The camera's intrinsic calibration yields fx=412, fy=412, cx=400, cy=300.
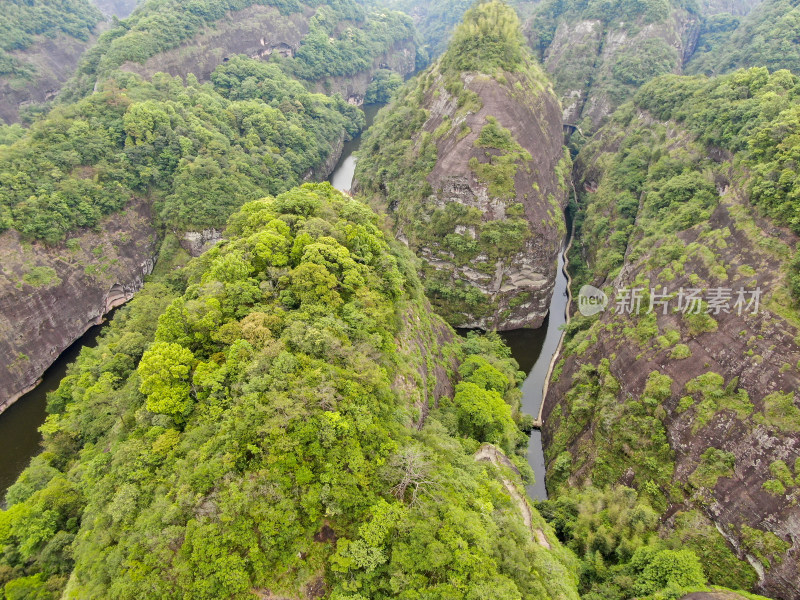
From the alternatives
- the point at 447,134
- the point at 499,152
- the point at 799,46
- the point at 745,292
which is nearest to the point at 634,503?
the point at 745,292

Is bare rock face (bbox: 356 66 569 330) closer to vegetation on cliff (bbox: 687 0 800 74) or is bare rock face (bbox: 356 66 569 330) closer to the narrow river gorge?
the narrow river gorge

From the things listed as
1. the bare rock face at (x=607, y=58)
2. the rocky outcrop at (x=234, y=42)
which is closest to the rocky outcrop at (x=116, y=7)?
the rocky outcrop at (x=234, y=42)

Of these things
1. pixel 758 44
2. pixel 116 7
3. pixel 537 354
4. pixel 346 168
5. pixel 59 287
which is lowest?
pixel 59 287

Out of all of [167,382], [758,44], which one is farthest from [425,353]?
[758,44]

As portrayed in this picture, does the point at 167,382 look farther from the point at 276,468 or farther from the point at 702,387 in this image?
the point at 702,387

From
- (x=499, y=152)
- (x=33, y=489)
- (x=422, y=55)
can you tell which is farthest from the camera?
(x=422, y=55)

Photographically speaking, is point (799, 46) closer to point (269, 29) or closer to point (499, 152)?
A: point (499, 152)

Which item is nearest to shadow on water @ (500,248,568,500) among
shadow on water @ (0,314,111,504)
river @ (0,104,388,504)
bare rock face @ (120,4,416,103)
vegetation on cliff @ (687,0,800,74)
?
shadow on water @ (0,314,111,504)
